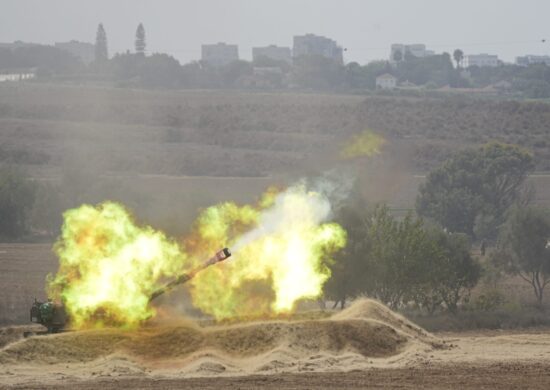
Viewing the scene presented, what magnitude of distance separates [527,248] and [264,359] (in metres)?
39.8

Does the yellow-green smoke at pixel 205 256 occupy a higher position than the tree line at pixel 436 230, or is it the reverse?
the yellow-green smoke at pixel 205 256

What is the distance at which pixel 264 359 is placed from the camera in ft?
A: 119

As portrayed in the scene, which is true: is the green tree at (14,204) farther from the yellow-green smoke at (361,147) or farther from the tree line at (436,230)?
the yellow-green smoke at (361,147)

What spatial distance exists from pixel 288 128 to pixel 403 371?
105121 millimetres

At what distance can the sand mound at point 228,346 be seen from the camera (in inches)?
1406

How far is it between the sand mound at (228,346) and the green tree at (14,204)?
1925 inches

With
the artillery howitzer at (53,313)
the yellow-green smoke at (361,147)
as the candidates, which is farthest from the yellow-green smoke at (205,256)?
the yellow-green smoke at (361,147)

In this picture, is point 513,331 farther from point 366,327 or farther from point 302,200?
point 366,327

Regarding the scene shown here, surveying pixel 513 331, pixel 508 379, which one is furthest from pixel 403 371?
pixel 513 331

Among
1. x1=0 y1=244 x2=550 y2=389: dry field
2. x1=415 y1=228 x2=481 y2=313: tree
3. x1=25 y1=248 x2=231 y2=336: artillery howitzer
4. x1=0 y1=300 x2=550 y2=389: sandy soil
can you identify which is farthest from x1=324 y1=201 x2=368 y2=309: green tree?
x1=25 y1=248 x2=231 y2=336: artillery howitzer

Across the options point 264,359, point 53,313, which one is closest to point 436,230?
point 264,359

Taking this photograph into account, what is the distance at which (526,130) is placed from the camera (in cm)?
14100

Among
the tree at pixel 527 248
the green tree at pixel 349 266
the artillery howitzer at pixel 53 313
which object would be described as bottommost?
the tree at pixel 527 248

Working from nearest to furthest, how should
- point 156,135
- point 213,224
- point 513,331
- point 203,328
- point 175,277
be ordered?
point 203,328 < point 175,277 < point 213,224 < point 513,331 < point 156,135
